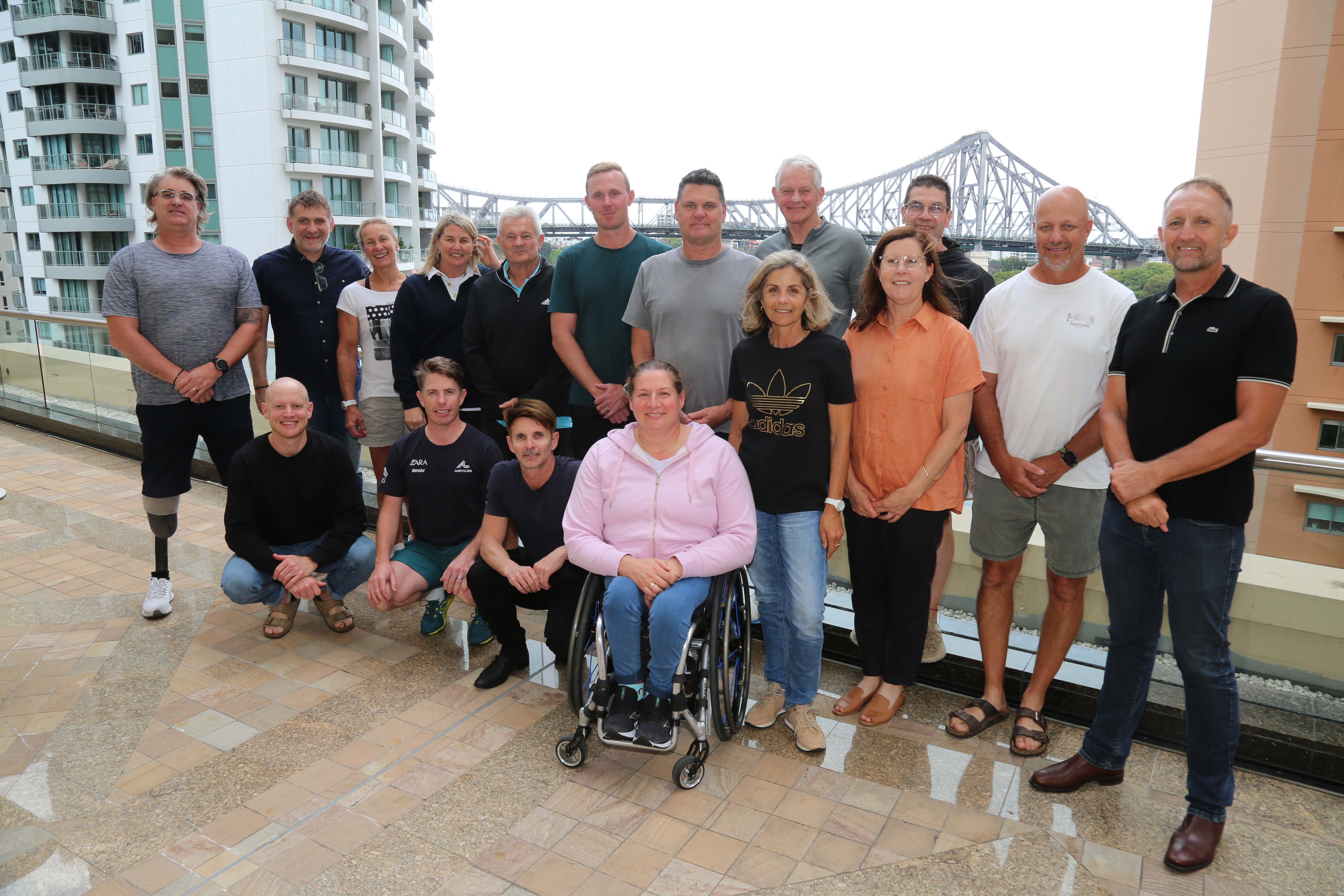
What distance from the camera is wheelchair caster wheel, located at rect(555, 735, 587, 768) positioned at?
223 centimetres

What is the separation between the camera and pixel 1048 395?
7.40 feet

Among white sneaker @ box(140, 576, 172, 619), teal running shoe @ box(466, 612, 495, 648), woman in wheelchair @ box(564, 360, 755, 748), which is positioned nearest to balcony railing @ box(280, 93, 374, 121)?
white sneaker @ box(140, 576, 172, 619)

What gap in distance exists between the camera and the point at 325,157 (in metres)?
30.8

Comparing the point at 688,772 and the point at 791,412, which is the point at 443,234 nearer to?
the point at 791,412

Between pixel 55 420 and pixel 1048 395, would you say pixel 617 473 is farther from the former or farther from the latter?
pixel 55 420

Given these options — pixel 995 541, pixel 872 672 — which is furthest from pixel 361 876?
pixel 995 541

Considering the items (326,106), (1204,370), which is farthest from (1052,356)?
(326,106)

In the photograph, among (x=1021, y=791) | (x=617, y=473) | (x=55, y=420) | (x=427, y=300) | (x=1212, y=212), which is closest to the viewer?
(x=1212, y=212)

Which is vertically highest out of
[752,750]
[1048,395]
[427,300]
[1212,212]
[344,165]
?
[344,165]

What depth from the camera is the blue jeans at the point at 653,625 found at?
216cm

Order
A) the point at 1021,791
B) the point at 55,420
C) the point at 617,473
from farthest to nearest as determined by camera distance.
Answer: the point at 55,420
the point at 617,473
the point at 1021,791

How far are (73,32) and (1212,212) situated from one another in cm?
4214

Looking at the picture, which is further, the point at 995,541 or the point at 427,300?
the point at 427,300

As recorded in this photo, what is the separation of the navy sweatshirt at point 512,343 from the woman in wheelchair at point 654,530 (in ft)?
2.67
